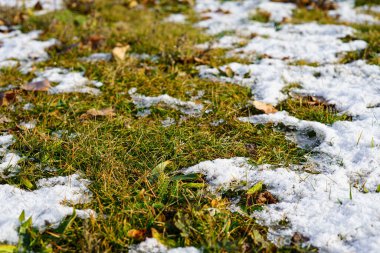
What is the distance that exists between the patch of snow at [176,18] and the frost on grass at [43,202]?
12.0ft

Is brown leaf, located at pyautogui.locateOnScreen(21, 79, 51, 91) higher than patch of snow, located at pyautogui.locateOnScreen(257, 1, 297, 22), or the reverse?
patch of snow, located at pyautogui.locateOnScreen(257, 1, 297, 22)

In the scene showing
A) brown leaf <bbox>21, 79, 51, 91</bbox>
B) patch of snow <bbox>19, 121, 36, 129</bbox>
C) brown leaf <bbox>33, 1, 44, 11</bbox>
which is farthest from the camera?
brown leaf <bbox>33, 1, 44, 11</bbox>

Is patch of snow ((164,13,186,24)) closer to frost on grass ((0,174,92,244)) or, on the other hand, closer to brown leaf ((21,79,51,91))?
brown leaf ((21,79,51,91))

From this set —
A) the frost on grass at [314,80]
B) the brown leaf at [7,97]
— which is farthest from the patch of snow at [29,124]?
the frost on grass at [314,80]

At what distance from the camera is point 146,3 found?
5.99m

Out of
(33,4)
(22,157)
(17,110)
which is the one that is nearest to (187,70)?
(17,110)

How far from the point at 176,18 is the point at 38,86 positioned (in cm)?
288

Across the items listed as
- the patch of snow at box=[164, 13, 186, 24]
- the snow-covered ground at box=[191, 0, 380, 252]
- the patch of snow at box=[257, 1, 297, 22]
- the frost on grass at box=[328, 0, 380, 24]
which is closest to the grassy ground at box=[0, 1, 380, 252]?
the snow-covered ground at box=[191, 0, 380, 252]

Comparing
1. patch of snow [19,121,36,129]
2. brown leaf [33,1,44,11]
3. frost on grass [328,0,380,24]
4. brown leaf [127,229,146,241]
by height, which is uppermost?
brown leaf [33,1,44,11]

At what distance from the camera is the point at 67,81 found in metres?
3.21

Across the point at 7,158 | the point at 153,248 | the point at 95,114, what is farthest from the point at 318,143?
the point at 7,158

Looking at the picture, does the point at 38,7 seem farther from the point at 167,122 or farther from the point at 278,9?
the point at 167,122

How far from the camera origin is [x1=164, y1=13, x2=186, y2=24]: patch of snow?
5.17 meters

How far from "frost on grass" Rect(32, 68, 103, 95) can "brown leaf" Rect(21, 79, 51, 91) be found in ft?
0.22
